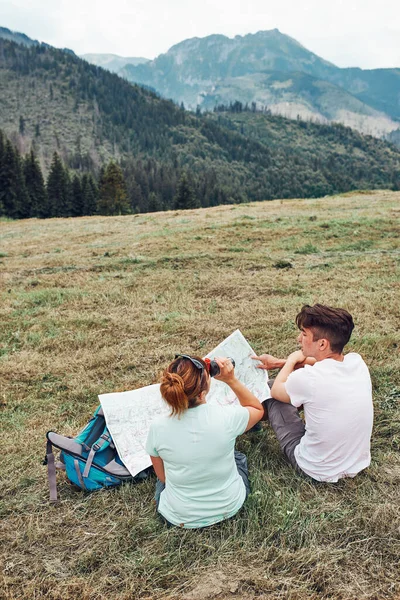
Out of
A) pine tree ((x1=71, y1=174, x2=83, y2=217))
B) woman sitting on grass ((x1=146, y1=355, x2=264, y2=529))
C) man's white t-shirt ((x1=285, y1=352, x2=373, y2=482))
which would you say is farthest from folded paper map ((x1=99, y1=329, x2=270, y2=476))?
pine tree ((x1=71, y1=174, x2=83, y2=217))

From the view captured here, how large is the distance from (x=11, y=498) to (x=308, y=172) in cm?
19594

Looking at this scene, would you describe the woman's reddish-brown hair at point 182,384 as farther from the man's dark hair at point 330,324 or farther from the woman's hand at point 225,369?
the man's dark hair at point 330,324

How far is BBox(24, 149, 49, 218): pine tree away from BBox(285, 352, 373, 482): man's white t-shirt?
64626 mm

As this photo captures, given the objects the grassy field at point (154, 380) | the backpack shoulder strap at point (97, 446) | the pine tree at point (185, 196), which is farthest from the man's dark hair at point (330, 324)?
the pine tree at point (185, 196)

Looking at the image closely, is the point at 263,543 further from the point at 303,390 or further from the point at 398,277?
the point at 398,277

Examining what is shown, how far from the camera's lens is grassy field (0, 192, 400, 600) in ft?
10.7

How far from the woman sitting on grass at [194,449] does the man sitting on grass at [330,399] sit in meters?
0.65

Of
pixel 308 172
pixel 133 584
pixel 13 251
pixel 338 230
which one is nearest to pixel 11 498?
pixel 133 584

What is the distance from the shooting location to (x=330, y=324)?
395 cm

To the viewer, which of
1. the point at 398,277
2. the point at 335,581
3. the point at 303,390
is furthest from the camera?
the point at 398,277

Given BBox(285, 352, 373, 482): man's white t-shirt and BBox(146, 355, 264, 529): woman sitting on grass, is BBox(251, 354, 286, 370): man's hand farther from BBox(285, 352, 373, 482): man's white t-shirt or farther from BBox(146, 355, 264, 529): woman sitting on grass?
BBox(146, 355, 264, 529): woman sitting on grass

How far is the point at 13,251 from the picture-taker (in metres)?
19.1

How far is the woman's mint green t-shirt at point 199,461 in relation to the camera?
3426 millimetres

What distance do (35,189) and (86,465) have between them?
6506 cm
